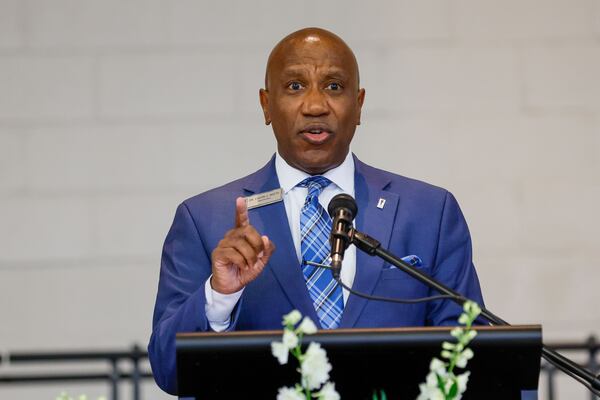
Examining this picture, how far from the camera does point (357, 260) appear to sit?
8.93 feet

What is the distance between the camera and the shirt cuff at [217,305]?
247 centimetres

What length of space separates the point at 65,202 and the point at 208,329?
6.33 feet

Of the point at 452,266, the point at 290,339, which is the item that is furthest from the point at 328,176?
the point at 290,339

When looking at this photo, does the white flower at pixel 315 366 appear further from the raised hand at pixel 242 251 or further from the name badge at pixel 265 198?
the name badge at pixel 265 198

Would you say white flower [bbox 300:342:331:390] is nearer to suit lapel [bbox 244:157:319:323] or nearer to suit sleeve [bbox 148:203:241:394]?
suit sleeve [bbox 148:203:241:394]

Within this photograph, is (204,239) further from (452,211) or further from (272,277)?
(452,211)

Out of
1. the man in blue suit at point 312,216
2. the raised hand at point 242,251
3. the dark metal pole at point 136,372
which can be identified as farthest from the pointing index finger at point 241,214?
the dark metal pole at point 136,372

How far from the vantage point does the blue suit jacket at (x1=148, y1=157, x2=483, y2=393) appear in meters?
2.64

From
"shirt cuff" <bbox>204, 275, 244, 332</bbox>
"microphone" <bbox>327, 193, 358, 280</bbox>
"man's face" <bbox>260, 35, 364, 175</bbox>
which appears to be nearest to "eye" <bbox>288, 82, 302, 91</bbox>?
"man's face" <bbox>260, 35, 364, 175</bbox>

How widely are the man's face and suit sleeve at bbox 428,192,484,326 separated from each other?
0.29 meters

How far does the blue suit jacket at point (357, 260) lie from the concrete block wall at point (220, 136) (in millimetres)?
1466

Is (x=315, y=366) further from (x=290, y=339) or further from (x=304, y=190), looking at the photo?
(x=304, y=190)

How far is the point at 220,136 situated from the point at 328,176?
1.57 metres

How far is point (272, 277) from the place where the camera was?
8.86 feet
